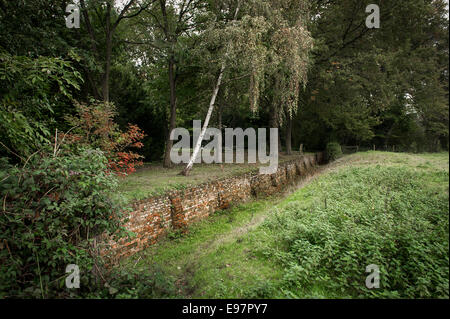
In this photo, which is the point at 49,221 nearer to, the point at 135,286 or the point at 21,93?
the point at 135,286

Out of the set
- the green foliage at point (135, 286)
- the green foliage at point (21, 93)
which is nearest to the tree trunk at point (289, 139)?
the green foliage at point (135, 286)

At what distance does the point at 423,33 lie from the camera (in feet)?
56.2

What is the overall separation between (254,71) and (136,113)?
27.7 ft

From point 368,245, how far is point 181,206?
5058mm

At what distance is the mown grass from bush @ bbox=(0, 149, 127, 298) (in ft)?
3.34

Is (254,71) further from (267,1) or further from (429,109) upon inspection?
(429,109)

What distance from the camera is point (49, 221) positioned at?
325cm

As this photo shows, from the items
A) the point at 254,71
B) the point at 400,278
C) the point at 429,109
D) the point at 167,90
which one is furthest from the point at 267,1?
the point at 429,109

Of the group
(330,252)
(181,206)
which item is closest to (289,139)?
(181,206)

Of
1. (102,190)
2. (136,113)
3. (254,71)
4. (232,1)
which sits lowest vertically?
(102,190)

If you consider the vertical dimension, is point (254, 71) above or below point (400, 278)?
above

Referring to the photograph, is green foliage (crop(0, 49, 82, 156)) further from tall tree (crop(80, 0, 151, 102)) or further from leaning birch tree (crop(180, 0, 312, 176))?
leaning birch tree (crop(180, 0, 312, 176))

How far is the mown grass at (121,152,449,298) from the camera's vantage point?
3.12 m

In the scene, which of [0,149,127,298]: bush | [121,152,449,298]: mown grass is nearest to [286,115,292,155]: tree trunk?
[121,152,449,298]: mown grass
